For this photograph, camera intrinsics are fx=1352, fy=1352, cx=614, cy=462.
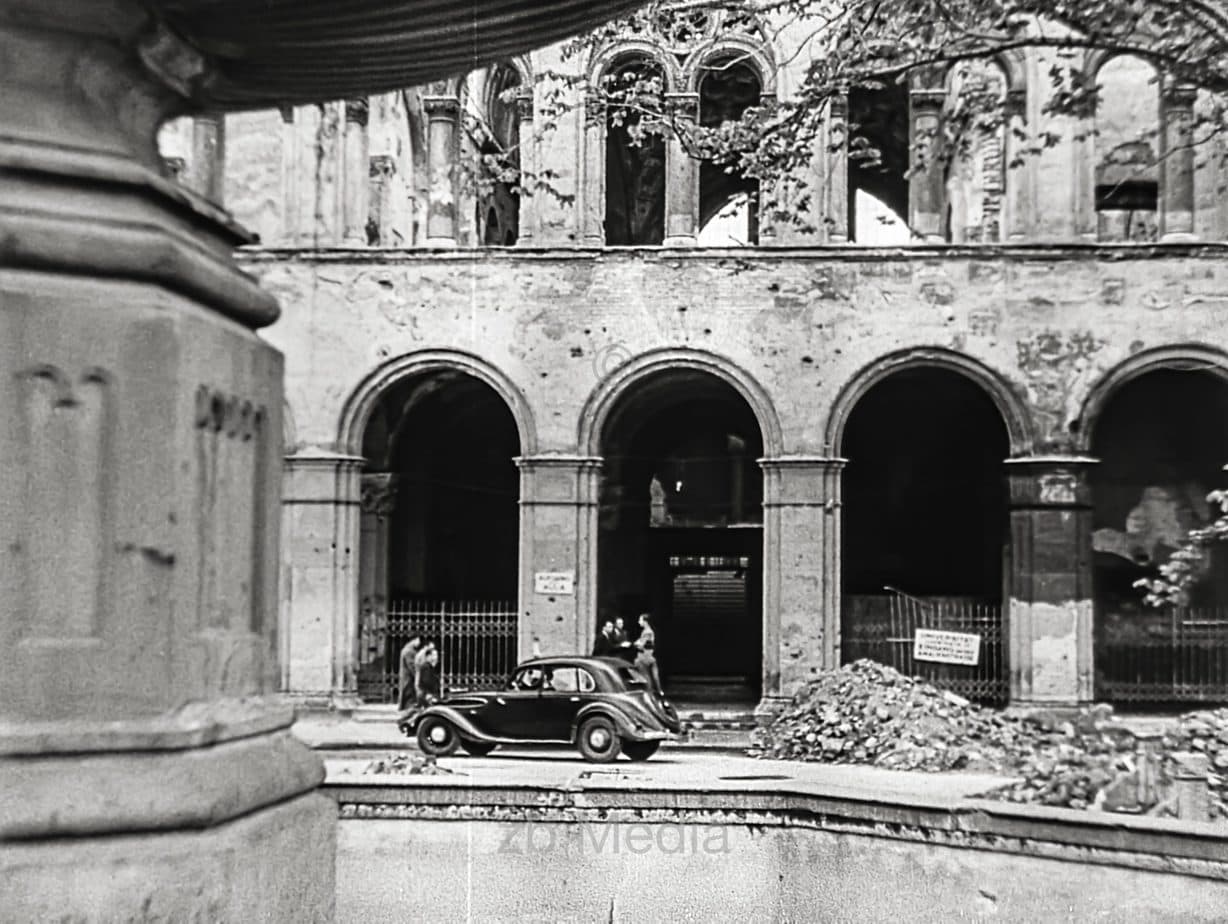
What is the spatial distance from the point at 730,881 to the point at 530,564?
1068 cm

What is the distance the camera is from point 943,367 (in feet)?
58.9

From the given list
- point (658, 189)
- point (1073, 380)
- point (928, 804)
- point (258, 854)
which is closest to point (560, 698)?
point (928, 804)

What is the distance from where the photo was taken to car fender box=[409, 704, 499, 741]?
541 inches

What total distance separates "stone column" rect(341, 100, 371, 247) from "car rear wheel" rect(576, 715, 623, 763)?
8345 mm

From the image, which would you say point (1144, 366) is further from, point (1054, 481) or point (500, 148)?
point (500, 148)

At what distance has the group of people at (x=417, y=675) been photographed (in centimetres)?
1750

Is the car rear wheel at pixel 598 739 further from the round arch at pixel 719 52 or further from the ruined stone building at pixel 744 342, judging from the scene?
the round arch at pixel 719 52

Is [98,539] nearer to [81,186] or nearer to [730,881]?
[81,186]

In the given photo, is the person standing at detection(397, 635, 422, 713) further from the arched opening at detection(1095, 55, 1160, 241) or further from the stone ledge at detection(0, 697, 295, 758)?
the stone ledge at detection(0, 697, 295, 758)

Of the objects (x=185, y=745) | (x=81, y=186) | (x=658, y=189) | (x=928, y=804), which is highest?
(x=658, y=189)

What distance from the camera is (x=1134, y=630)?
1955 cm

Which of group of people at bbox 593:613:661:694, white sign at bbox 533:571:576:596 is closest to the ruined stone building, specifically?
white sign at bbox 533:571:576:596

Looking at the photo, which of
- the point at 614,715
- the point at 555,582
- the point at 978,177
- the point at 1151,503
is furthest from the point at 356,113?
the point at 1151,503

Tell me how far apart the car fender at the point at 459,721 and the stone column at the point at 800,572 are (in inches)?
195
